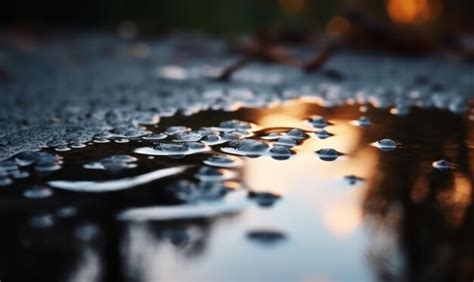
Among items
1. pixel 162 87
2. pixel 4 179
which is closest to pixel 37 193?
pixel 4 179

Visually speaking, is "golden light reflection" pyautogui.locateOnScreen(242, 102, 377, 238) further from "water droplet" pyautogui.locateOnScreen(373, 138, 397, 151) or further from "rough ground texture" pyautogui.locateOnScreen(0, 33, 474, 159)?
"rough ground texture" pyautogui.locateOnScreen(0, 33, 474, 159)

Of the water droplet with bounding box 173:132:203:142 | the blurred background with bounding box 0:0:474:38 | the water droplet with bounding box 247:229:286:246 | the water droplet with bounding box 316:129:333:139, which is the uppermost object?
the blurred background with bounding box 0:0:474:38

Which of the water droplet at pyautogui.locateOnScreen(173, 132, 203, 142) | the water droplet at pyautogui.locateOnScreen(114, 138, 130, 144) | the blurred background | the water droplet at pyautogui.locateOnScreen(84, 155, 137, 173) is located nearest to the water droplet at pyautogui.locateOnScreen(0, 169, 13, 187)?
the water droplet at pyautogui.locateOnScreen(84, 155, 137, 173)

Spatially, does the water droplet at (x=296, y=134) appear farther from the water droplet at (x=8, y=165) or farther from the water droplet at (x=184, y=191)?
the water droplet at (x=8, y=165)

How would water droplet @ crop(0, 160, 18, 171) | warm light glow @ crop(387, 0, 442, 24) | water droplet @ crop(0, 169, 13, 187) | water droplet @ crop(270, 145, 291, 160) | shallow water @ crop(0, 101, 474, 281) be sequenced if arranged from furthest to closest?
warm light glow @ crop(387, 0, 442, 24), water droplet @ crop(270, 145, 291, 160), water droplet @ crop(0, 160, 18, 171), water droplet @ crop(0, 169, 13, 187), shallow water @ crop(0, 101, 474, 281)

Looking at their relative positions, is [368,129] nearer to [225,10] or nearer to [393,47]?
[393,47]

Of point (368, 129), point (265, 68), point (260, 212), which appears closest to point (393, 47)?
point (265, 68)

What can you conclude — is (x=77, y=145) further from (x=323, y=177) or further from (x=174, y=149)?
(x=323, y=177)
